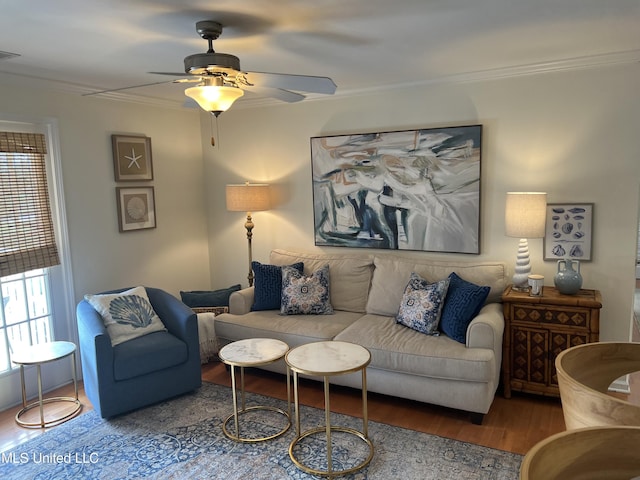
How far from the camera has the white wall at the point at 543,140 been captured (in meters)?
3.46

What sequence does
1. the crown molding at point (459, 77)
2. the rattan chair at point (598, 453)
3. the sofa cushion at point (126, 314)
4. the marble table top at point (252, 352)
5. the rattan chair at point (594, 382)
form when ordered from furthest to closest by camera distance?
the sofa cushion at point (126, 314) < the crown molding at point (459, 77) < the marble table top at point (252, 352) < the rattan chair at point (594, 382) < the rattan chair at point (598, 453)

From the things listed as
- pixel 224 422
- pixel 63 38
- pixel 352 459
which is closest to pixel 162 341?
pixel 224 422

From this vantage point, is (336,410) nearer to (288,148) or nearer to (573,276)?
(573,276)

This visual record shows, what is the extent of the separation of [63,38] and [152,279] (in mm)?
2574

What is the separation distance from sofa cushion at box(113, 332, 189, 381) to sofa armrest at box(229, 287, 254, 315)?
72 centimetres

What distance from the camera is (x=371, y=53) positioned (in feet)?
10.2

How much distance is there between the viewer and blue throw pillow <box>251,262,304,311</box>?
429 cm

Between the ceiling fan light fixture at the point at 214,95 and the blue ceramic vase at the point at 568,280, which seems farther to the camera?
the blue ceramic vase at the point at 568,280

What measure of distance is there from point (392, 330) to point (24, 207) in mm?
2929

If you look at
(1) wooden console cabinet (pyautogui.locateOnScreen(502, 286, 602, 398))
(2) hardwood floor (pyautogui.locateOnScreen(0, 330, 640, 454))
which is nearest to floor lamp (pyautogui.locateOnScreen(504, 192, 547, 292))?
(1) wooden console cabinet (pyautogui.locateOnScreen(502, 286, 602, 398))

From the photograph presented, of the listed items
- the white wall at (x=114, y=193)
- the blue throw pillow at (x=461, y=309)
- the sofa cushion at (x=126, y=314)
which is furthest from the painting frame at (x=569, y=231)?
the white wall at (x=114, y=193)

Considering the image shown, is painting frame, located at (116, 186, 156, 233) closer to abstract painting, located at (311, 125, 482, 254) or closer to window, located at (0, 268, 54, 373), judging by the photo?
window, located at (0, 268, 54, 373)
